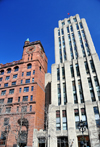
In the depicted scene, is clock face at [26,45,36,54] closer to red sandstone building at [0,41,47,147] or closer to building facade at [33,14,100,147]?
red sandstone building at [0,41,47,147]

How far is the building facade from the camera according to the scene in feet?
105

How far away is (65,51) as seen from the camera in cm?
5162

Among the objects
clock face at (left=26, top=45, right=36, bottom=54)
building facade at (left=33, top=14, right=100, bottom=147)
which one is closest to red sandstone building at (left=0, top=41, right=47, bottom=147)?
clock face at (left=26, top=45, right=36, bottom=54)

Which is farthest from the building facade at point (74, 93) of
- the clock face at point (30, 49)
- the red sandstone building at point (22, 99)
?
the clock face at point (30, 49)

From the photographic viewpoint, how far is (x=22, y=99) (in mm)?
40500

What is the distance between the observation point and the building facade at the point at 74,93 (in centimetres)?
3193

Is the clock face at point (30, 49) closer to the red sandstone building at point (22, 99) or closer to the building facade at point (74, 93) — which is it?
the red sandstone building at point (22, 99)

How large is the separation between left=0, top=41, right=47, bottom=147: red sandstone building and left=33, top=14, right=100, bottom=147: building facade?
4.45 m

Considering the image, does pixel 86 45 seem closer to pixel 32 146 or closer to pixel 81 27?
pixel 81 27

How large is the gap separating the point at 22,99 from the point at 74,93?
18.0 metres

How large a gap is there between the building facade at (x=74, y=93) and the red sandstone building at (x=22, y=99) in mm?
4451

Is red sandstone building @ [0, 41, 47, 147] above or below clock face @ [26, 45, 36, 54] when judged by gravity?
below

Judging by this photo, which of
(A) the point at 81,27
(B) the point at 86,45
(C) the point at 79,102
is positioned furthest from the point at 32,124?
(A) the point at 81,27

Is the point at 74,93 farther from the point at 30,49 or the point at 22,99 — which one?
the point at 30,49
